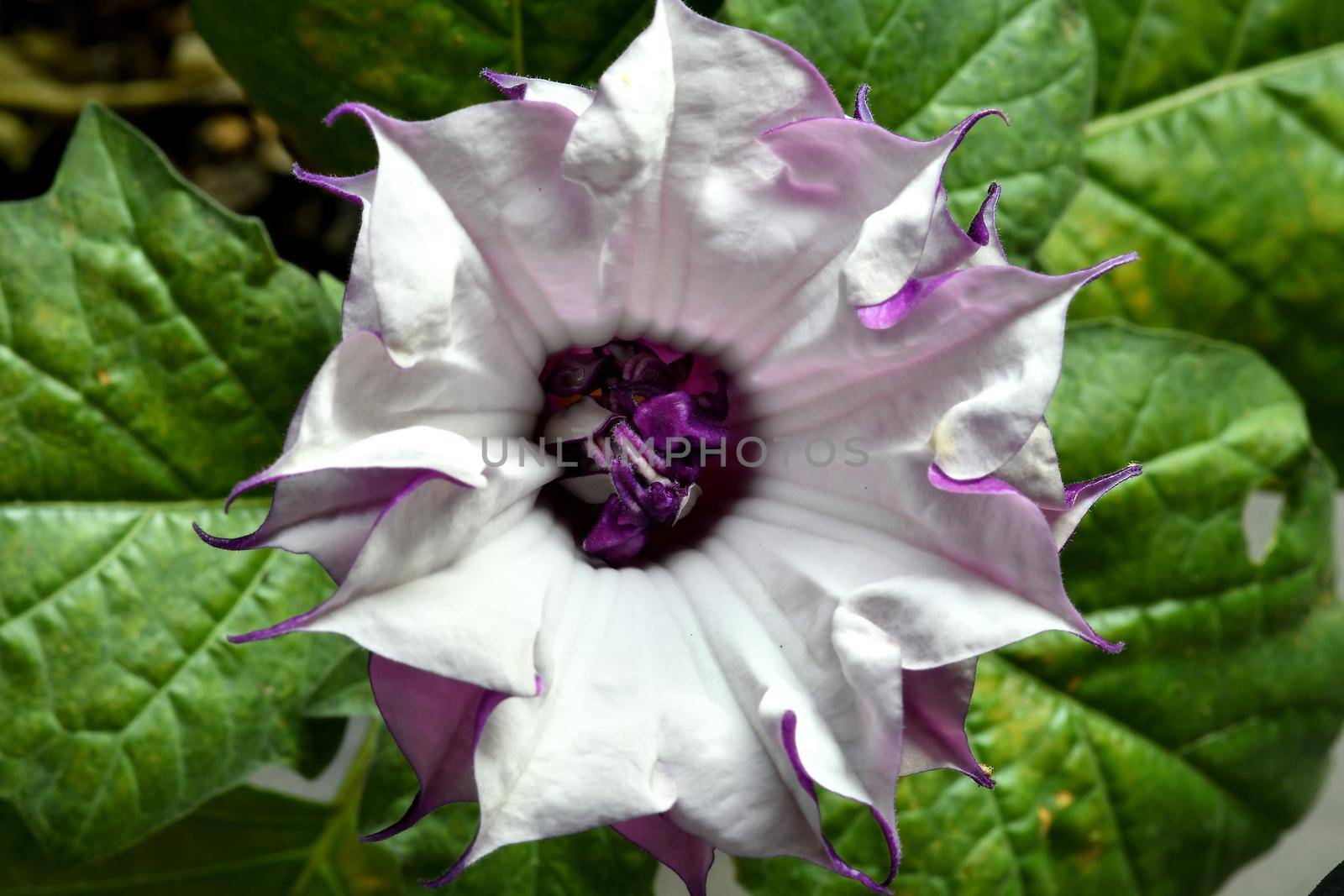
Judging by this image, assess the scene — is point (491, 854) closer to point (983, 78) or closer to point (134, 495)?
point (134, 495)

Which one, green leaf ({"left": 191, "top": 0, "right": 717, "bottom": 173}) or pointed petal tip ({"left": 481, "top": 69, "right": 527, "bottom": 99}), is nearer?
pointed petal tip ({"left": 481, "top": 69, "right": 527, "bottom": 99})

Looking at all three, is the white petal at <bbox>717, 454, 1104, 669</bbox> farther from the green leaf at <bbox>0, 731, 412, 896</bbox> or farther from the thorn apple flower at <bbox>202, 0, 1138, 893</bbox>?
the green leaf at <bbox>0, 731, 412, 896</bbox>

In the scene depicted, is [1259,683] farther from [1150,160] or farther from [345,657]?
[345,657]

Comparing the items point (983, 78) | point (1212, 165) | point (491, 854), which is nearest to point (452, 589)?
point (491, 854)

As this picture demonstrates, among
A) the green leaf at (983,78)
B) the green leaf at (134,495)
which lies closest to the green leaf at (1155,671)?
the green leaf at (983,78)

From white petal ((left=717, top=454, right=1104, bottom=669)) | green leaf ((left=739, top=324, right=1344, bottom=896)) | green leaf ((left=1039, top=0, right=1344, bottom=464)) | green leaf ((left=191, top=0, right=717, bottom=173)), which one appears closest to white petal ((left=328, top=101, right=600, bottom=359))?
white petal ((left=717, top=454, right=1104, bottom=669))

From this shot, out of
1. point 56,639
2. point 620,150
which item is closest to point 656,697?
point 620,150
